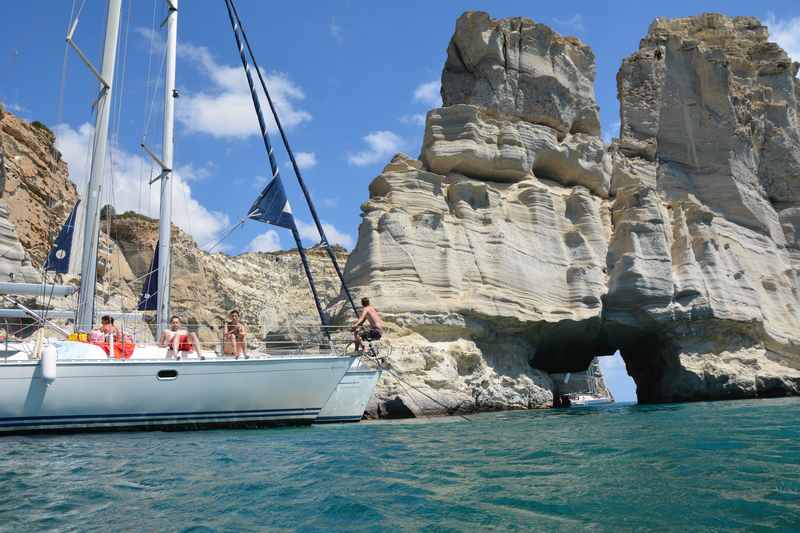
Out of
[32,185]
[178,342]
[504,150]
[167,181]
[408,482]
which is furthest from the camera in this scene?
[32,185]

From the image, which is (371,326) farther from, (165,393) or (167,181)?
(167,181)

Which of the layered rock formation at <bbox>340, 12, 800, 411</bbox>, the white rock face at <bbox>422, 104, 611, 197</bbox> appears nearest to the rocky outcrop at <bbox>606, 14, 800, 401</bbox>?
the layered rock formation at <bbox>340, 12, 800, 411</bbox>

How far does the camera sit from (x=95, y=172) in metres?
14.6

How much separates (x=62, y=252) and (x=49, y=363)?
346 centimetres

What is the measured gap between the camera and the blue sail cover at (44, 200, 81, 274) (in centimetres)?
1381

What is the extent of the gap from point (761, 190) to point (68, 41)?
1058 inches

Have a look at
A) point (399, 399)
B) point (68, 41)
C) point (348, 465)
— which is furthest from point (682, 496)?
point (68, 41)

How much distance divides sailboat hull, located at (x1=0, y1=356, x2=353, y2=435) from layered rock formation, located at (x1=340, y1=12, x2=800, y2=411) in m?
3.93

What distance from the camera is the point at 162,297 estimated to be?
14328 mm

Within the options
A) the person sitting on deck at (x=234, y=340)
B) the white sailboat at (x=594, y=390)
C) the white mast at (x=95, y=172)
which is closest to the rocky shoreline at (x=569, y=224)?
the white mast at (x=95, y=172)

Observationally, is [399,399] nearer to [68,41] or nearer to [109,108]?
[109,108]

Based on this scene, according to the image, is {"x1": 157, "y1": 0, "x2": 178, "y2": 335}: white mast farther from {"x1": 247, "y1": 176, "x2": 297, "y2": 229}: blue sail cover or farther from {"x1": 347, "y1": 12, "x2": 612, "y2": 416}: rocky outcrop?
{"x1": 347, "y1": 12, "x2": 612, "y2": 416}: rocky outcrop

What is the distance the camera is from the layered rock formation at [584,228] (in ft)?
66.9

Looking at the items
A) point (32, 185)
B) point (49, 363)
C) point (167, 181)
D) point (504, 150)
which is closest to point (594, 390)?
point (504, 150)
